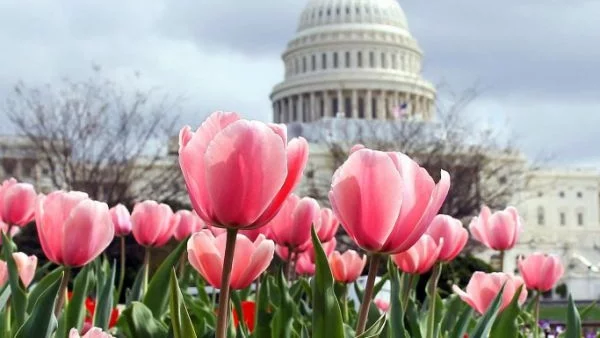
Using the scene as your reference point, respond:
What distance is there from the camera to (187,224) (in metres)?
3.42

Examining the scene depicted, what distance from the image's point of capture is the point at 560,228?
7769cm

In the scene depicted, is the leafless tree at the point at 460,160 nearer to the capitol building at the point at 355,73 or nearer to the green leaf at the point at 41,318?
the green leaf at the point at 41,318

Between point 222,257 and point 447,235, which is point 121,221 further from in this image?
point 222,257

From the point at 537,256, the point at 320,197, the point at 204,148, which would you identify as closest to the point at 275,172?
the point at 204,148

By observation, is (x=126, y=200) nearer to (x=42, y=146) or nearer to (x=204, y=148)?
(x=42, y=146)

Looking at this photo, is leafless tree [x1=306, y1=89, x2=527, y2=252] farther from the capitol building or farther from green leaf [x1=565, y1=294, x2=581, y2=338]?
the capitol building

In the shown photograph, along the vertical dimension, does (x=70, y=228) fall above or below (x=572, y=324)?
above

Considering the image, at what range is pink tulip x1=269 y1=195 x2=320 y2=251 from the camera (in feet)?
7.68

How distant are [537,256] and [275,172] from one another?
152 centimetres

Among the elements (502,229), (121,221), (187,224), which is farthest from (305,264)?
(502,229)

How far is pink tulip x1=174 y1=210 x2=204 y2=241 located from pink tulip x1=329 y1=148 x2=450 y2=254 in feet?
6.72

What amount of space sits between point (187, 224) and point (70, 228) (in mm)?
1658

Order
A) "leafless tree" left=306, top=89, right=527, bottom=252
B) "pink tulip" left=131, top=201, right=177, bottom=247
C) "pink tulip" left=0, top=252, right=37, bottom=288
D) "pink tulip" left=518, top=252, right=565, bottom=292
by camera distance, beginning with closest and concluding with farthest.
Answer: "pink tulip" left=0, top=252, right=37, bottom=288 < "pink tulip" left=518, top=252, right=565, bottom=292 < "pink tulip" left=131, top=201, right=177, bottom=247 < "leafless tree" left=306, top=89, right=527, bottom=252

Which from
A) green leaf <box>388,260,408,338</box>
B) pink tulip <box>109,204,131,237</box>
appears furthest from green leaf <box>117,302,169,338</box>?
pink tulip <box>109,204,131,237</box>
